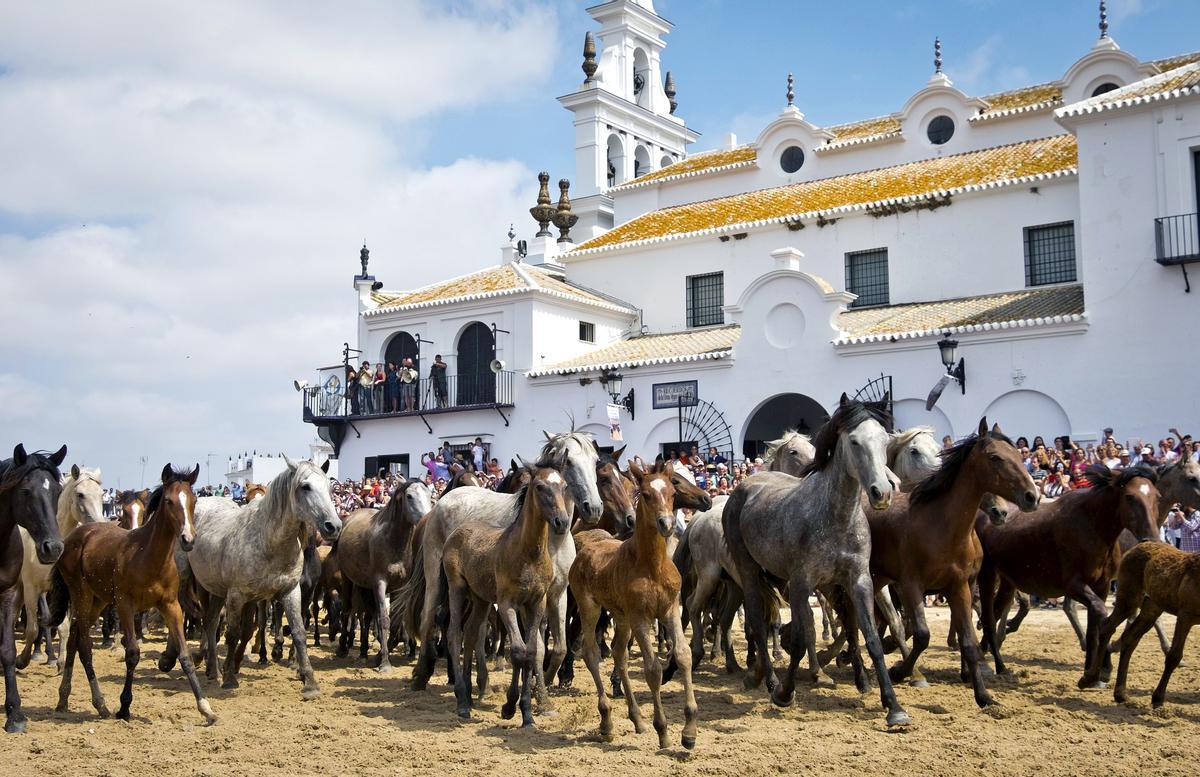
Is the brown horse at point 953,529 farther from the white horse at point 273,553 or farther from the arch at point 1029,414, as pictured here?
the arch at point 1029,414

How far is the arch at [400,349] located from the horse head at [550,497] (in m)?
26.4

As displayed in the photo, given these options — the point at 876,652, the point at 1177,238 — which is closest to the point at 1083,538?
the point at 876,652

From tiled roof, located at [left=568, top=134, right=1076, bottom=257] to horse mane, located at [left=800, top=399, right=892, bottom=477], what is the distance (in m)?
20.2

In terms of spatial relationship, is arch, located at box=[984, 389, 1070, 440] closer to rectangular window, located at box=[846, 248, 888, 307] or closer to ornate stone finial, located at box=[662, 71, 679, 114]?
rectangular window, located at box=[846, 248, 888, 307]

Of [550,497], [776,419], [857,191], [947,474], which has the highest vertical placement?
[857,191]

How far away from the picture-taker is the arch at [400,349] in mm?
35625

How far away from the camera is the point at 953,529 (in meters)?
9.62

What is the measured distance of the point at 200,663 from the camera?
1286 centimetres

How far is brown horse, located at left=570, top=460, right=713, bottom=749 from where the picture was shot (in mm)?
8328

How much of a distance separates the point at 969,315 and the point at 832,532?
18.4 m

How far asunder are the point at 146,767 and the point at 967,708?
6.24 metres

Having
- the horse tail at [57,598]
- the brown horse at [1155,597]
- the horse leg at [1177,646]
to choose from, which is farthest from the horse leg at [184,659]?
the horse leg at [1177,646]

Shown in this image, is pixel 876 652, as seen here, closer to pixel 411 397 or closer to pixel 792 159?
pixel 411 397

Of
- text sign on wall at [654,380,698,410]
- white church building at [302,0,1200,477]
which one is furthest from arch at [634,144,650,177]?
text sign on wall at [654,380,698,410]
